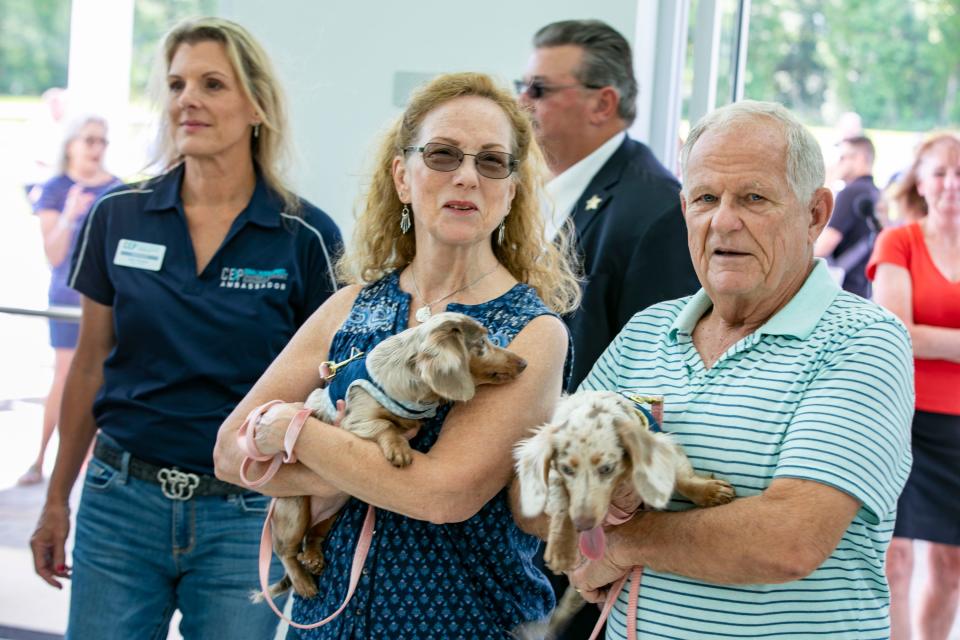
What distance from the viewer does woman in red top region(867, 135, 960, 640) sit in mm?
4414

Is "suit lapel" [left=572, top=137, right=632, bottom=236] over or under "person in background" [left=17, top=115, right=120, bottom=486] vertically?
over

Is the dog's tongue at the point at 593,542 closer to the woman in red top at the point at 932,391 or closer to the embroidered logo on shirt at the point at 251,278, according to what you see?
the embroidered logo on shirt at the point at 251,278

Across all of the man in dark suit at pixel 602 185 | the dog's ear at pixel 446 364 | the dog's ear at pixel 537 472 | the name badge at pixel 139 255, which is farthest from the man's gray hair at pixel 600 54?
the dog's ear at pixel 537 472

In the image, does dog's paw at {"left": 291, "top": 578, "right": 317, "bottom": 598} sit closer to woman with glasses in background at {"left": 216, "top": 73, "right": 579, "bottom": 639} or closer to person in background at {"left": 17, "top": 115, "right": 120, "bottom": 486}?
woman with glasses in background at {"left": 216, "top": 73, "right": 579, "bottom": 639}

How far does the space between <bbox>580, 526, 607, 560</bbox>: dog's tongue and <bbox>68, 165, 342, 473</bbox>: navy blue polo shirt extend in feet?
4.12

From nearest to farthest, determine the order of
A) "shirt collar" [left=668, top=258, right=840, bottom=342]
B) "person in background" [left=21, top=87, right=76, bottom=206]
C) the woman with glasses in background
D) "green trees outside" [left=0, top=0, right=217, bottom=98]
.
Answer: "shirt collar" [left=668, top=258, right=840, bottom=342], the woman with glasses in background, "green trees outside" [left=0, top=0, right=217, bottom=98], "person in background" [left=21, top=87, right=76, bottom=206]

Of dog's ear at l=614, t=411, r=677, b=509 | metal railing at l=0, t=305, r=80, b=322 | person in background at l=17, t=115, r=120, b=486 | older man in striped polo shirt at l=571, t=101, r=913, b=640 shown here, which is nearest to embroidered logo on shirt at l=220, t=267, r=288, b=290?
older man in striped polo shirt at l=571, t=101, r=913, b=640

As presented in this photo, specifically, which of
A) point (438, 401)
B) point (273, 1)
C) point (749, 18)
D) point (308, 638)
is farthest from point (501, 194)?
point (749, 18)

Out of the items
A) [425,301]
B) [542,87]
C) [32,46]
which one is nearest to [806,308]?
[425,301]

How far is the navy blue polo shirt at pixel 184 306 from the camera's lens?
2660 mm

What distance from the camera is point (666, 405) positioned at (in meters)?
1.84

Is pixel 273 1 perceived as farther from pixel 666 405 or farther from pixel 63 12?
pixel 666 405

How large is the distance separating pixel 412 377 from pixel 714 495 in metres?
0.54

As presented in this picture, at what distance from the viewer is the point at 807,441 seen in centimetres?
162
